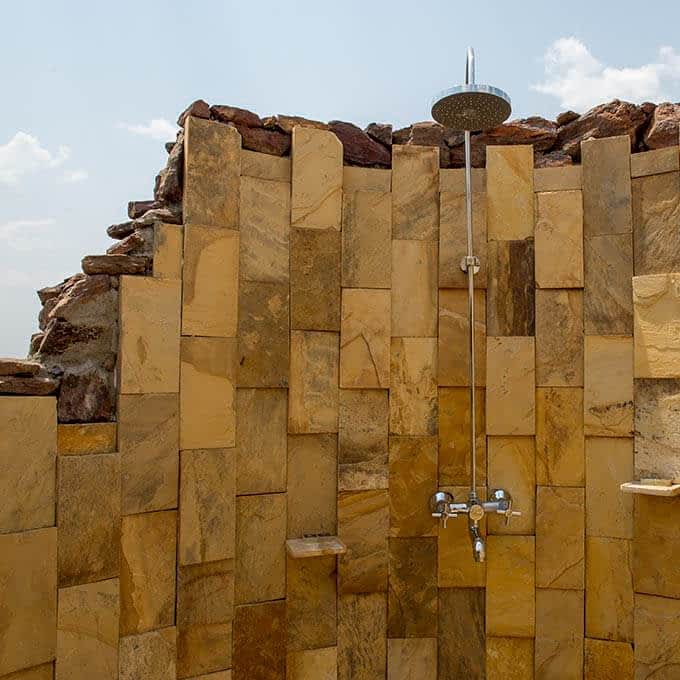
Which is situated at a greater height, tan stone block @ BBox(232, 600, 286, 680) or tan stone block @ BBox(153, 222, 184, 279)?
tan stone block @ BBox(153, 222, 184, 279)

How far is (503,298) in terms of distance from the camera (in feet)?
6.66

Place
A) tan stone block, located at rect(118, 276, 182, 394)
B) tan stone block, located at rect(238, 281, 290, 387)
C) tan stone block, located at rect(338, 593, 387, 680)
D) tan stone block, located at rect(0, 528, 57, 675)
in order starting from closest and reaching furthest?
1. tan stone block, located at rect(0, 528, 57, 675)
2. tan stone block, located at rect(118, 276, 182, 394)
3. tan stone block, located at rect(238, 281, 290, 387)
4. tan stone block, located at rect(338, 593, 387, 680)

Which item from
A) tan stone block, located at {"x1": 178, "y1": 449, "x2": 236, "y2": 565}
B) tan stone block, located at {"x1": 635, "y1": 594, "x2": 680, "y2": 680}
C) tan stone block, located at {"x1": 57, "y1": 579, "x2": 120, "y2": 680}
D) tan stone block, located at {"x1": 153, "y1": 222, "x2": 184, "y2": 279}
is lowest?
tan stone block, located at {"x1": 635, "y1": 594, "x2": 680, "y2": 680}

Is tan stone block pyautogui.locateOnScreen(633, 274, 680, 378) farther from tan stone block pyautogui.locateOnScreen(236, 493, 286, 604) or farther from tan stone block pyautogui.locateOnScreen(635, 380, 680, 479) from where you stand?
tan stone block pyautogui.locateOnScreen(236, 493, 286, 604)

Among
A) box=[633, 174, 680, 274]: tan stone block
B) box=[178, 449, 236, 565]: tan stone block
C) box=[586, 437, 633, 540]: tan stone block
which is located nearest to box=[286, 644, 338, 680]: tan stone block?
box=[178, 449, 236, 565]: tan stone block

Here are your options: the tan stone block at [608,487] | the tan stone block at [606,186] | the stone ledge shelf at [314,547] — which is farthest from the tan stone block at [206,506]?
the tan stone block at [606,186]

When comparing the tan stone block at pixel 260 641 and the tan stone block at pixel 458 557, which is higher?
the tan stone block at pixel 458 557

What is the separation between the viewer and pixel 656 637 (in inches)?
74.1

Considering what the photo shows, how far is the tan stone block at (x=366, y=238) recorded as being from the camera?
6.50 ft

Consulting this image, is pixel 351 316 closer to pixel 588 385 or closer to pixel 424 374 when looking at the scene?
pixel 424 374

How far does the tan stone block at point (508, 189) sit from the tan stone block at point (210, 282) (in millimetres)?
853

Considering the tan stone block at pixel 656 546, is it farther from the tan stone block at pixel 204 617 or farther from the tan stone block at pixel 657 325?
the tan stone block at pixel 204 617

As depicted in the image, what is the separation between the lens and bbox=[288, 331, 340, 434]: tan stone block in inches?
75.0

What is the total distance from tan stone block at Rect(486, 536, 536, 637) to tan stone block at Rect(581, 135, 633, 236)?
1049 mm
